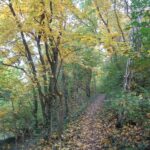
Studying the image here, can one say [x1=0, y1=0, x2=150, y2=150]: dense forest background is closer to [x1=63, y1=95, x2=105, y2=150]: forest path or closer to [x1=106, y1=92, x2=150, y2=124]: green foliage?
[x1=106, y1=92, x2=150, y2=124]: green foliage

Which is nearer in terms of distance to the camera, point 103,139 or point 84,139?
point 103,139

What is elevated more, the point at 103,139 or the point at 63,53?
the point at 63,53

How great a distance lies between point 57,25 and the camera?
536 inches

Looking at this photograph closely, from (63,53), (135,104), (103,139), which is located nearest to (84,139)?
(103,139)

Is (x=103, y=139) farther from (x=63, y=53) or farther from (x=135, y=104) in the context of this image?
(x=63, y=53)

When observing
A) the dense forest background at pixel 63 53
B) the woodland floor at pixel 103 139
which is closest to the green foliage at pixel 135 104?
the dense forest background at pixel 63 53

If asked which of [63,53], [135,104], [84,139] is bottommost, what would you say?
[84,139]

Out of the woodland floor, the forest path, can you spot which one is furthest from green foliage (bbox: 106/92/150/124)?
the forest path

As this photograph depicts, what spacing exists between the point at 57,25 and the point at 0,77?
5233mm

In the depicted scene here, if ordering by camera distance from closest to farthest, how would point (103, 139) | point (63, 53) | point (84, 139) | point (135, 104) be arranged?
point (135, 104)
point (103, 139)
point (84, 139)
point (63, 53)

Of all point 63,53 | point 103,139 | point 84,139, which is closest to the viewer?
point 103,139

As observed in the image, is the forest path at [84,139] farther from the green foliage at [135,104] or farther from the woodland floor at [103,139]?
the green foliage at [135,104]

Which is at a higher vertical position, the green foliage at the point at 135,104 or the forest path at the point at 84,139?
the green foliage at the point at 135,104

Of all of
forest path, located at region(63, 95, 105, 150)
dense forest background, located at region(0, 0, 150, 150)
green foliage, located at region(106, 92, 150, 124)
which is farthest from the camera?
forest path, located at region(63, 95, 105, 150)
